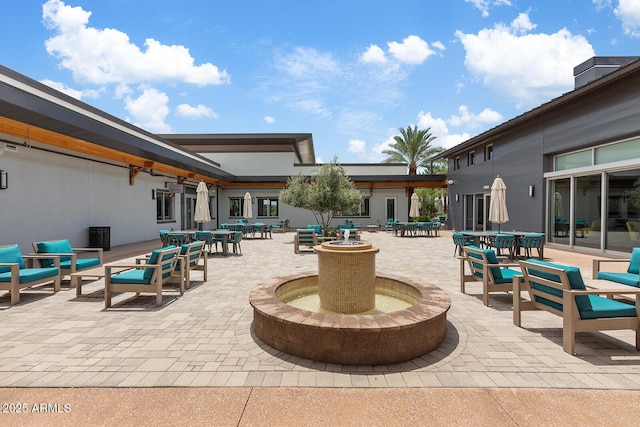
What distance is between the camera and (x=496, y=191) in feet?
33.6

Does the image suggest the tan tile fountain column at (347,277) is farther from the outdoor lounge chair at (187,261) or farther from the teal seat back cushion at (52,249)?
the teal seat back cushion at (52,249)

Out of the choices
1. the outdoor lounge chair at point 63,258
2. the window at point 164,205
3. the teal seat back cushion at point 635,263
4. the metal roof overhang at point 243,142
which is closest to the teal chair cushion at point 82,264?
the outdoor lounge chair at point 63,258

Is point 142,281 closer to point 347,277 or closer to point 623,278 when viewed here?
point 347,277

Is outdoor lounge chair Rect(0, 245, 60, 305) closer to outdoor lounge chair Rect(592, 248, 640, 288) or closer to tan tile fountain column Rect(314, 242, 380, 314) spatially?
tan tile fountain column Rect(314, 242, 380, 314)

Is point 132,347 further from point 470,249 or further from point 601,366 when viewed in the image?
point 470,249

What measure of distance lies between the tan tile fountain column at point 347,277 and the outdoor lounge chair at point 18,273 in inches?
204

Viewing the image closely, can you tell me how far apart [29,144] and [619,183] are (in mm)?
18598

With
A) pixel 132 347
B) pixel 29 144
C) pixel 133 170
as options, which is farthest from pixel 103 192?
pixel 132 347

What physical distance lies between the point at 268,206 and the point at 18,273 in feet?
60.8

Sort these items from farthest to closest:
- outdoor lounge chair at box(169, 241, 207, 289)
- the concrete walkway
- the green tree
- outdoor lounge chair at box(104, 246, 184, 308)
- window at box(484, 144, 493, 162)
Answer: window at box(484, 144, 493, 162) < the green tree < outdoor lounge chair at box(169, 241, 207, 289) < outdoor lounge chair at box(104, 246, 184, 308) < the concrete walkway

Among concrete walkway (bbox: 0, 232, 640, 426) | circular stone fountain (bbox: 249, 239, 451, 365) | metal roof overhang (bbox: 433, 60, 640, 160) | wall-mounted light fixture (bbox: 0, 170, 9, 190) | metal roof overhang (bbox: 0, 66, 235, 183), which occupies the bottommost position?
concrete walkway (bbox: 0, 232, 640, 426)

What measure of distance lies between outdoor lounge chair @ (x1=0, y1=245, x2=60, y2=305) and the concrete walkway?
67 cm

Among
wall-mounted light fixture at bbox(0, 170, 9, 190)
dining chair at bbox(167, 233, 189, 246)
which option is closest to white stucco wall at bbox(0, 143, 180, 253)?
wall-mounted light fixture at bbox(0, 170, 9, 190)

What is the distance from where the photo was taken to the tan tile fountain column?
400 centimetres
